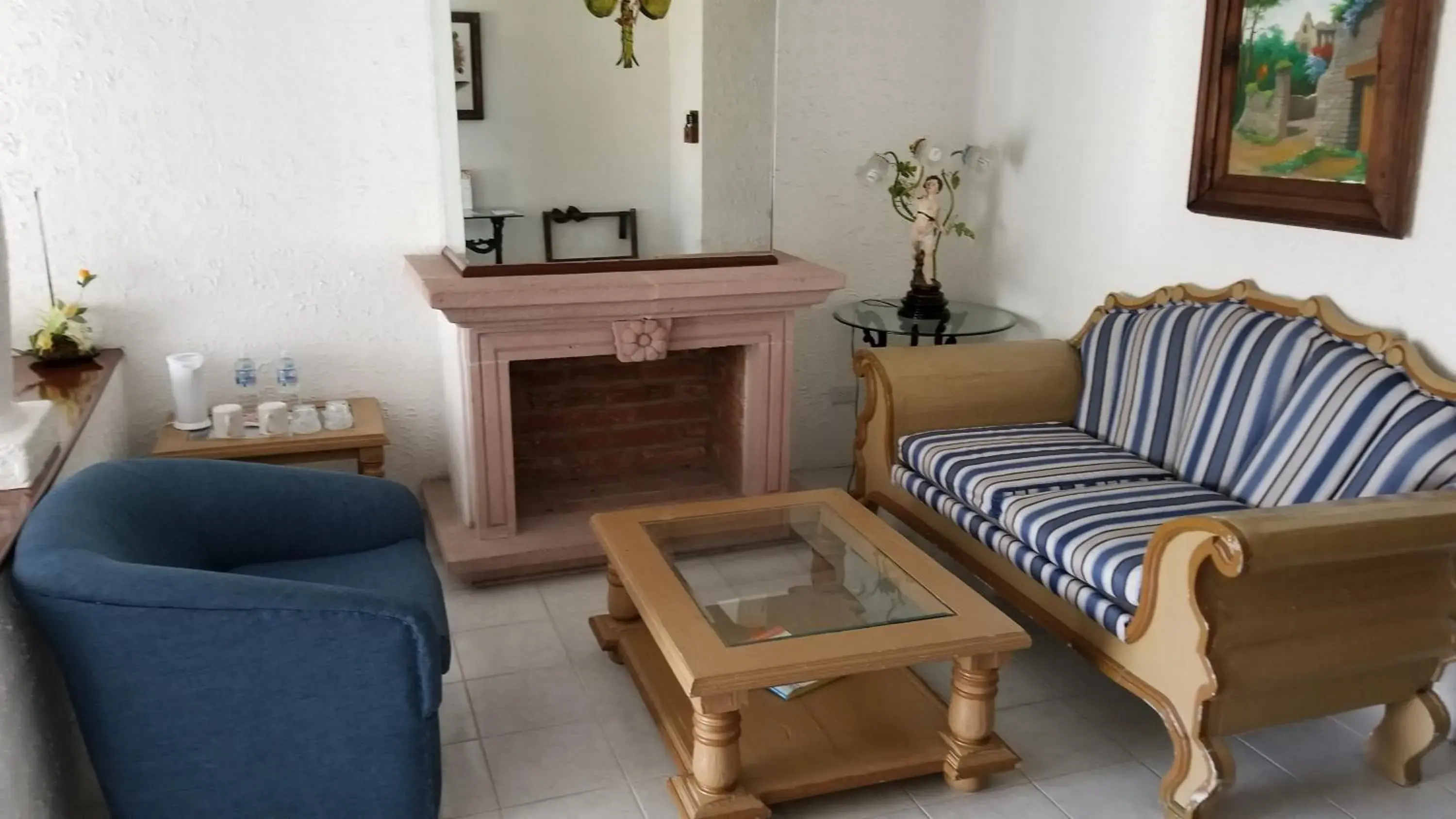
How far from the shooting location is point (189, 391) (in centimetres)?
319

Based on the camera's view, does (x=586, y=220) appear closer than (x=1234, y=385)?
No

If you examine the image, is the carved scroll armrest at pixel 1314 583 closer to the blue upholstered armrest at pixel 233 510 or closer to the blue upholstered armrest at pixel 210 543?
the blue upholstered armrest at pixel 210 543

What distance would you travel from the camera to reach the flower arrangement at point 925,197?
3.68 meters

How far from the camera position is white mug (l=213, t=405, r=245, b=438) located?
3.15 m

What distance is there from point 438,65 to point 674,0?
2.45 feet

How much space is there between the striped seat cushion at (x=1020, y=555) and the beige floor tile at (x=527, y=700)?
3.54 feet

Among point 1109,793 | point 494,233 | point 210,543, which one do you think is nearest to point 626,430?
point 494,233

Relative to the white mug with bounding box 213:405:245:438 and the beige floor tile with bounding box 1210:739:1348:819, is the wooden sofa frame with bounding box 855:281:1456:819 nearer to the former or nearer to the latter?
the beige floor tile with bounding box 1210:739:1348:819

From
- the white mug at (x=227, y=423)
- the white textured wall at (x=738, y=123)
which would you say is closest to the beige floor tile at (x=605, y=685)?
the white mug at (x=227, y=423)

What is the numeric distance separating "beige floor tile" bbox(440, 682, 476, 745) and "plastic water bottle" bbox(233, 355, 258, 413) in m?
1.30

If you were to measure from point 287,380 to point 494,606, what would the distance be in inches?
39.5

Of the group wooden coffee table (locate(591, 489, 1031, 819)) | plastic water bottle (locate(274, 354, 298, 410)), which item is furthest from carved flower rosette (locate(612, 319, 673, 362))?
plastic water bottle (locate(274, 354, 298, 410))

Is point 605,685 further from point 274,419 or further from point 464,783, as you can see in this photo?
point 274,419

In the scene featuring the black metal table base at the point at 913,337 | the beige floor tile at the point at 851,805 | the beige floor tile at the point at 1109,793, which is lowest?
the beige floor tile at the point at 851,805
